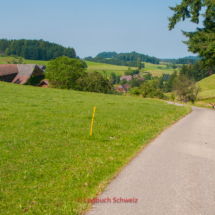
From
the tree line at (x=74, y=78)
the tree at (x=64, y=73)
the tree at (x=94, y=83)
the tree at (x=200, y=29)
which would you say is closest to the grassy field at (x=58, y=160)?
the tree at (x=200, y=29)

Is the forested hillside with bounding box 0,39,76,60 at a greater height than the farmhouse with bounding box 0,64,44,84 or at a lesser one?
greater

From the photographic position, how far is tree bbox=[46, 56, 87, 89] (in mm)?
62219

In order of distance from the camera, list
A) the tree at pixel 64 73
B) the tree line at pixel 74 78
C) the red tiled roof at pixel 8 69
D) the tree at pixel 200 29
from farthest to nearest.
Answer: the tree at pixel 64 73, the red tiled roof at pixel 8 69, the tree line at pixel 74 78, the tree at pixel 200 29

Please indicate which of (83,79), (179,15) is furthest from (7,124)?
(83,79)

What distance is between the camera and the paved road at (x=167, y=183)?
4.40 meters

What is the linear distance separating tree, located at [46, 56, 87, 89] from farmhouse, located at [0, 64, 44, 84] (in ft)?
18.1

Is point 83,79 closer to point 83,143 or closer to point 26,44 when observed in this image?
point 83,143

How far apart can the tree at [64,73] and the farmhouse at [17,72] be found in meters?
5.51

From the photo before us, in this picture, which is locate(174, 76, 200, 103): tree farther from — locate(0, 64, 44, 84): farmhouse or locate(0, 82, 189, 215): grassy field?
locate(0, 82, 189, 215): grassy field

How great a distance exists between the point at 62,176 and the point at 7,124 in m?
6.08

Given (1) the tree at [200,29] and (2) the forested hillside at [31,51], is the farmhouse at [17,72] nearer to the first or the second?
(1) the tree at [200,29]

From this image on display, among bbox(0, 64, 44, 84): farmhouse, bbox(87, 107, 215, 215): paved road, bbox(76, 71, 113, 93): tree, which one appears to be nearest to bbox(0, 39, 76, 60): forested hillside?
bbox(0, 64, 44, 84): farmhouse

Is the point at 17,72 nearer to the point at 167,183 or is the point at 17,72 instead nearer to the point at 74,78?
the point at 74,78

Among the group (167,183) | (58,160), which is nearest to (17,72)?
(58,160)
